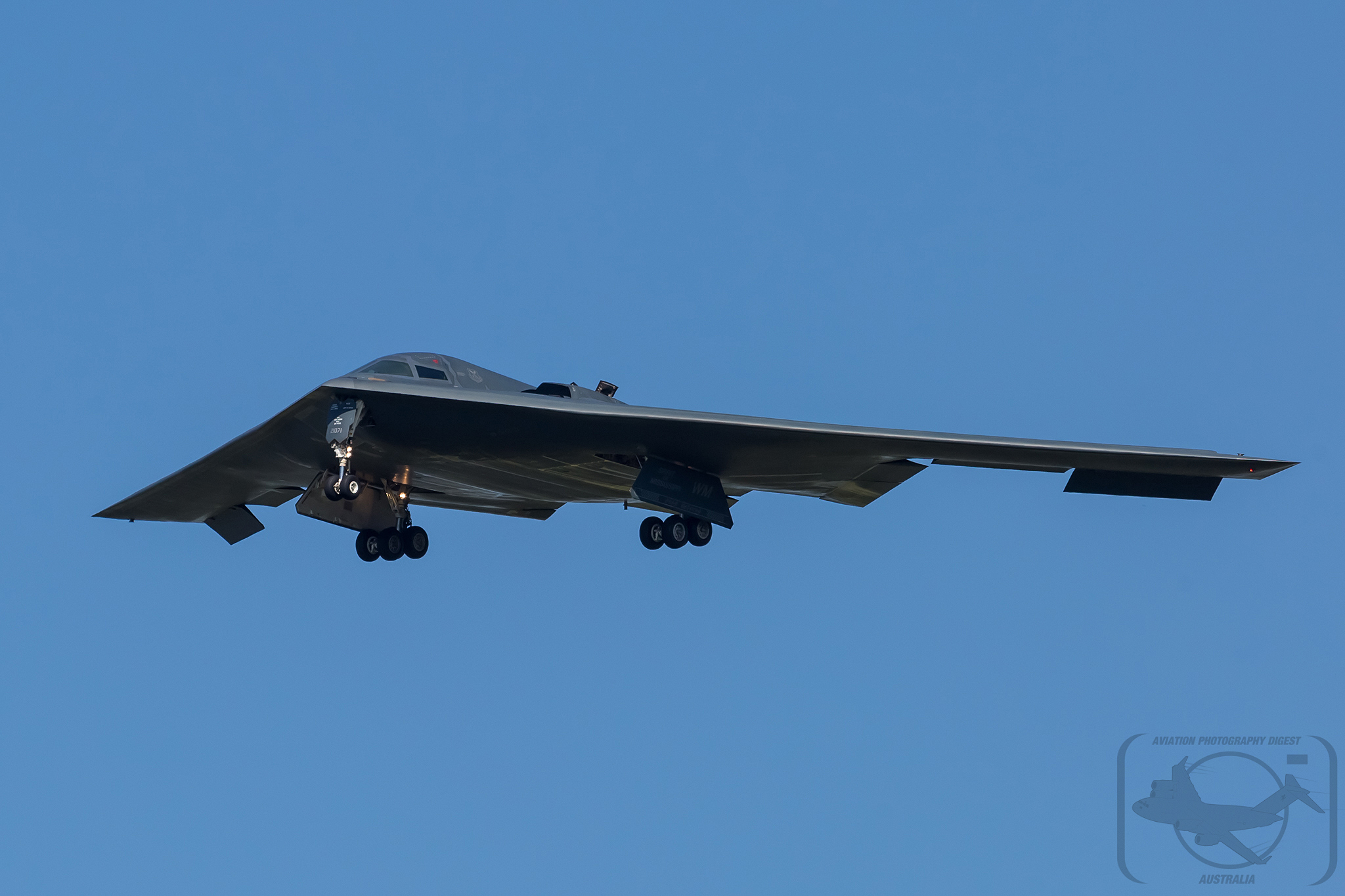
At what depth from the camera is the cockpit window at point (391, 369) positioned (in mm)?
19188

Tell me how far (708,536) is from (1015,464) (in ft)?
15.6

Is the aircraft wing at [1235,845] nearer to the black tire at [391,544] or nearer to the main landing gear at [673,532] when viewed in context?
the main landing gear at [673,532]

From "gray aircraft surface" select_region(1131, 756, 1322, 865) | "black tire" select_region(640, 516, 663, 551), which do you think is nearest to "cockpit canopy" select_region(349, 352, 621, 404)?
"black tire" select_region(640, 516, 663, 551)

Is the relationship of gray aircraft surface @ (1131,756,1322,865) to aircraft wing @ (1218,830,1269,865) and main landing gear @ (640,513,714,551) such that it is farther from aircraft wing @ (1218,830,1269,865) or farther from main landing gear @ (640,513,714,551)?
main landing gear @ (640,513,714,551)

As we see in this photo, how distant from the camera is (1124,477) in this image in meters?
20.9

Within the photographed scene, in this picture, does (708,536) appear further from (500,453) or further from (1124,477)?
(1124,477)

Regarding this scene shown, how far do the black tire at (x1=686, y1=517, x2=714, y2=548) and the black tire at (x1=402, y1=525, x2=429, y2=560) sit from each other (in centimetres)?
500

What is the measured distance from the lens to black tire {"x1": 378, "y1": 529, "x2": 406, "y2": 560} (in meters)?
23.2

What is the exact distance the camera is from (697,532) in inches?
842

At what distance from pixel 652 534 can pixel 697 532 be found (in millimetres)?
701

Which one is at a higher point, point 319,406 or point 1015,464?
point 1015,464

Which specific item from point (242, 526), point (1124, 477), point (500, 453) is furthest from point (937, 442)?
point (242, 526)

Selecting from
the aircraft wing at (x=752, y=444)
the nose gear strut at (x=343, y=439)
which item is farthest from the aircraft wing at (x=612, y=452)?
the nose gear strut at (x=343, y=439)

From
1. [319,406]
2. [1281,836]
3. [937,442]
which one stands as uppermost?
[937,442]
